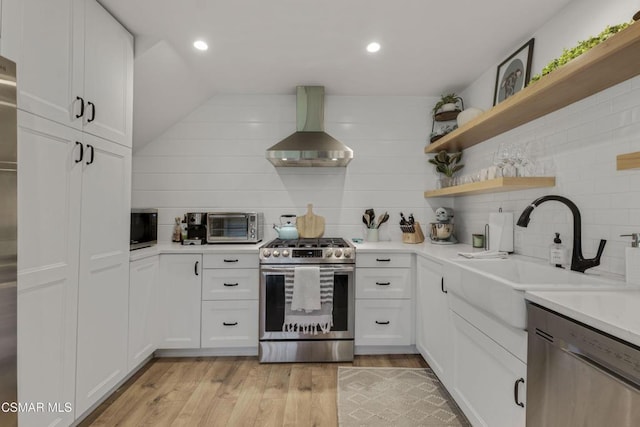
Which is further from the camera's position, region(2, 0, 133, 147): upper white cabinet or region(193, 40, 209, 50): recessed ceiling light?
region(193, 40, 209, 50): recessed ceiling light

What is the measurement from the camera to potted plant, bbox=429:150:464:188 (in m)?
3.18

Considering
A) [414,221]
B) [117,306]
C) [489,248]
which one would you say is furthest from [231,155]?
[489,248]

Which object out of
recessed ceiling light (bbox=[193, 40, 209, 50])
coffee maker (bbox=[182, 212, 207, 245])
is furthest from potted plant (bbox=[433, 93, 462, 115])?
coffee maker (bbox=[182, 212, 207, 245])

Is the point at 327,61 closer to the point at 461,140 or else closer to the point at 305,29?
the point at 305,29

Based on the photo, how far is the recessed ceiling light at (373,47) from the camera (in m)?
2.34

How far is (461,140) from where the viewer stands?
281cm

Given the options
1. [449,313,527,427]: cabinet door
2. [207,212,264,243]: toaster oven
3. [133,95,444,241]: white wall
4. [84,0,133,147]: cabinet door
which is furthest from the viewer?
[133,95,444,241]: white wall

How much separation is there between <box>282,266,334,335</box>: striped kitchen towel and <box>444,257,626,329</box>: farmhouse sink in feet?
3.26

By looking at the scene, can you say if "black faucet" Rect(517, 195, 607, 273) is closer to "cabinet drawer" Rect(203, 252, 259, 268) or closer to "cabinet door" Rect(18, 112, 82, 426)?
"cabinet drawer" Rect(203, 252, 259, 268)

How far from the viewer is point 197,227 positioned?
3.02 m

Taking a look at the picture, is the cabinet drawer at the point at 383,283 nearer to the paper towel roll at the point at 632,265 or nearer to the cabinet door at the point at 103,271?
the paper towel roll at the point at 632,265

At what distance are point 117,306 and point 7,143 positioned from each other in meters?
1.23

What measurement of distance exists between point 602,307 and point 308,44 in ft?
7.45

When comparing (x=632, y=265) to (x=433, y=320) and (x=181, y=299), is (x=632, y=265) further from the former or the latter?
(x=181, y=299)
